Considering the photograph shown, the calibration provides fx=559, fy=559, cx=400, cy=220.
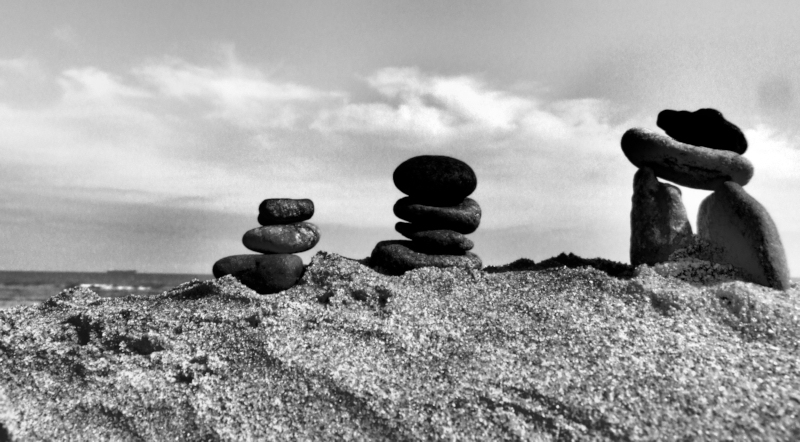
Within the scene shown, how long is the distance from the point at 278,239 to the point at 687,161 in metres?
5.35

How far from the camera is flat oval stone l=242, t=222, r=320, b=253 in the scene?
7.70 m

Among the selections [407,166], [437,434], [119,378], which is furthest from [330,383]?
[407,166]

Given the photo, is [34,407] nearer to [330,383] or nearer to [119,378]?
[119,378]

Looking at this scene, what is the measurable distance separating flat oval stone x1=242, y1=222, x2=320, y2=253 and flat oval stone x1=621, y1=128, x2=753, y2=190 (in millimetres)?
4515

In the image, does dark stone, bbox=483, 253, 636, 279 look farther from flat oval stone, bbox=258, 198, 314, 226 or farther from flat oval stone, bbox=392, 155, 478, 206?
flat oval stone, bbox=258, 198, 314, 226

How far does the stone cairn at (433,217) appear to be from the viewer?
727cm

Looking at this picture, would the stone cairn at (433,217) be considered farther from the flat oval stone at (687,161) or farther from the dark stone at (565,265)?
the flat oval stone at (687,161)

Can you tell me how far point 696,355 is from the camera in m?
4.31

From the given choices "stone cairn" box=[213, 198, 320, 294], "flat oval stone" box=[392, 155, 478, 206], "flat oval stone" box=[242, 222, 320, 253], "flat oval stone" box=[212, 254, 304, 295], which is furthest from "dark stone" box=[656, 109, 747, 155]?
"flat oval stone" box=[212, 254, 304, 295]

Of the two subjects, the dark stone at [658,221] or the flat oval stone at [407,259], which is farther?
the flat oval stone at [407,259]

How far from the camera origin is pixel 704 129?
24.4ft

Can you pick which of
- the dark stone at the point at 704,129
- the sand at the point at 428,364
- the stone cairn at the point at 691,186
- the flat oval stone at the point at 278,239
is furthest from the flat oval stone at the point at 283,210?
the dark stone at the point at 704,129

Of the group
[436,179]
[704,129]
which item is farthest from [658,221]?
[436,179]

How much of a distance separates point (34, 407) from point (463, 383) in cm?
363
